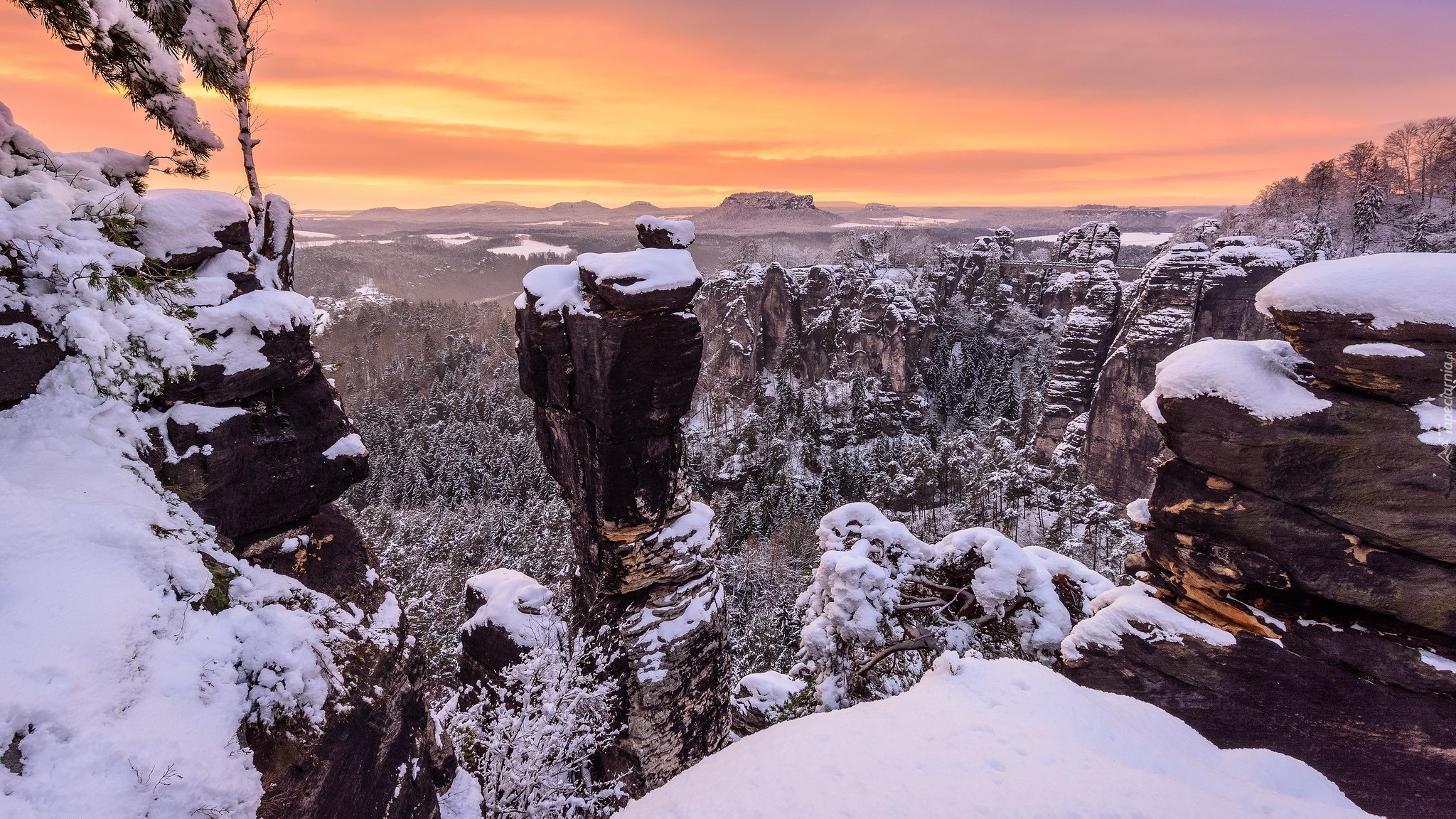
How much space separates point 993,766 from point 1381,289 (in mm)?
8990

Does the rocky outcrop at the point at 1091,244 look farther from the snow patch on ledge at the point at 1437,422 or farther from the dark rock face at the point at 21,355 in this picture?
the dark rock face at the point at 21,355

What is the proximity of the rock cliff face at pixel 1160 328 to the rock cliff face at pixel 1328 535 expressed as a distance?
48.9 metres

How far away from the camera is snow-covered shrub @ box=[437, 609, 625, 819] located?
1094cm

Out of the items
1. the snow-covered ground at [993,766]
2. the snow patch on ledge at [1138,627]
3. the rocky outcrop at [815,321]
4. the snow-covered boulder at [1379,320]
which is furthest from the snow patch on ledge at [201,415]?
the rocky outcrop at [815,321]

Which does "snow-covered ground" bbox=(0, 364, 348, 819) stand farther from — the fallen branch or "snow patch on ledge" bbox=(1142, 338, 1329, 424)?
"snow patch on ledge" bbox=(1142, 338, 1329, 424)

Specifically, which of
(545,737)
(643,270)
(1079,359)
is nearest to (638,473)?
(643,270)

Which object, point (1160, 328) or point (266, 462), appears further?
point (1160, 328)

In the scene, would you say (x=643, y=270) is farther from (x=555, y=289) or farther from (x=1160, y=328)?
(x=1160, y=328)

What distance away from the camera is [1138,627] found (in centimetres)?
1045

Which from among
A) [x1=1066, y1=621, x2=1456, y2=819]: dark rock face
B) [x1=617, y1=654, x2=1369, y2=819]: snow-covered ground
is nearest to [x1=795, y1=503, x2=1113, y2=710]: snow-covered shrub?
[x1=1066, y1=621, x2=1456, y2=819]: dark rock face

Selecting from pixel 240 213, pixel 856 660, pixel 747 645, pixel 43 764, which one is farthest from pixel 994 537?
pixel 747 645

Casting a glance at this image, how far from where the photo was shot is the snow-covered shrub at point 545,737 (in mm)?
10938

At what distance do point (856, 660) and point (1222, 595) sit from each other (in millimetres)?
8278

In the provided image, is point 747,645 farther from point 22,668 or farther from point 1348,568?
point 22,668
